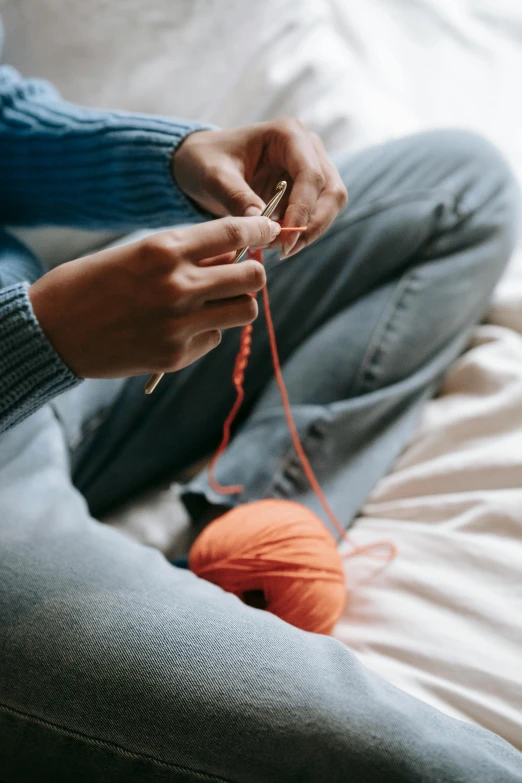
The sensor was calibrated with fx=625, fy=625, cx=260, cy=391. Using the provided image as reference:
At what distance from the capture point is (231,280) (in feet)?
1.31

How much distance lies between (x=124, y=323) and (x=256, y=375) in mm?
314

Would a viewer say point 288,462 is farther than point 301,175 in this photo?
Yes

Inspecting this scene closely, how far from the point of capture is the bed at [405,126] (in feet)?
1.74

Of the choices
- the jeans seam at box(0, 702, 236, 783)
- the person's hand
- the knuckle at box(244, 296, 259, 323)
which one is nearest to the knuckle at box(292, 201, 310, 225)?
the person's hand

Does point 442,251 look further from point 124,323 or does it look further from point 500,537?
point 124,323

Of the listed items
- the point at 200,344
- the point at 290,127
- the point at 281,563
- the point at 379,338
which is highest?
the point at 290,127

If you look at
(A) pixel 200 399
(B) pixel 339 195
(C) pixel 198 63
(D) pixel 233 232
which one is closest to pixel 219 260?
(D) pixel 233 232

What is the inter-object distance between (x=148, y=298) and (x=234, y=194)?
0.16 metres

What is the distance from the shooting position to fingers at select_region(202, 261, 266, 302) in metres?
0.39

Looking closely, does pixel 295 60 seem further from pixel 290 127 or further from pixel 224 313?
pixel 224 313

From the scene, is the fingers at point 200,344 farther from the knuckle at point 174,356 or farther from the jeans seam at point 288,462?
the jeans seam at point 288,462

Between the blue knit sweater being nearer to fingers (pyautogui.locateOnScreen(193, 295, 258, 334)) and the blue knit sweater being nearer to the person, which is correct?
the person

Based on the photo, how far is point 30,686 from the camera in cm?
44

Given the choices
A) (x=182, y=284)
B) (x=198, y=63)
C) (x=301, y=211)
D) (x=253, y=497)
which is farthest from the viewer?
(x=198, y=63)
